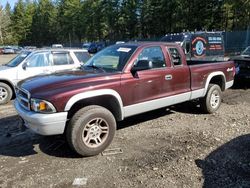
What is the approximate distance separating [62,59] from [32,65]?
99cm

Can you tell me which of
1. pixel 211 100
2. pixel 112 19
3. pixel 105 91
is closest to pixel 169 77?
pixel 105 91

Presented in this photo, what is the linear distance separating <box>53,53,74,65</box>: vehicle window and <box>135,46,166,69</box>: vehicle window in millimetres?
4723

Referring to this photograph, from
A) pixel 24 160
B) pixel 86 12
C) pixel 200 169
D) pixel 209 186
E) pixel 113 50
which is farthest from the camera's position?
pixel 86 12

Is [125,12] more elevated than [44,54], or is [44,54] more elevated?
[125,12]

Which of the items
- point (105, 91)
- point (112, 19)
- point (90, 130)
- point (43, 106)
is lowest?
point (90, 130)

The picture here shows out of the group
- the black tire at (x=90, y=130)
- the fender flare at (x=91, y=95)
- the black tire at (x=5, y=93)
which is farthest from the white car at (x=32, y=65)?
the black tire at (x=90, y=130)

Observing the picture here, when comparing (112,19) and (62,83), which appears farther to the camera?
(112,19)

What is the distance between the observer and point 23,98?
518cm

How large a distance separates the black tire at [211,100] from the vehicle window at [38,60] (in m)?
5.24

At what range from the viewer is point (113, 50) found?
20.6 ft

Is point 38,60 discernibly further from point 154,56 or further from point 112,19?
point 112,19

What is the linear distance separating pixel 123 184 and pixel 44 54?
6.83 m

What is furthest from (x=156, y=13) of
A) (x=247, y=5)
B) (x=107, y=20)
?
(x=247, y=5)

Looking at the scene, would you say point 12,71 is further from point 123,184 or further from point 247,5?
point 247,5
